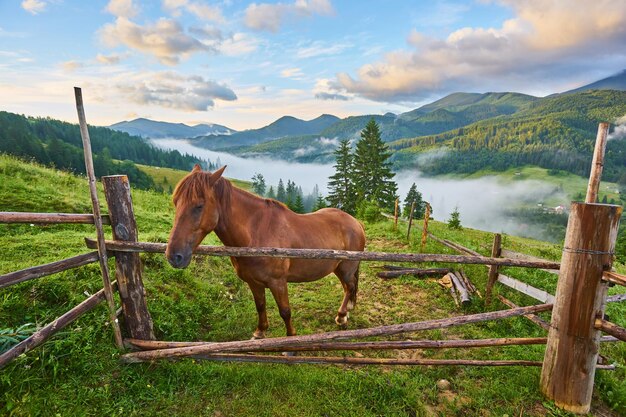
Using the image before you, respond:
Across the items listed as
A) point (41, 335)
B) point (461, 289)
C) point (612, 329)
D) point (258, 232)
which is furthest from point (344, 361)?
point (461, 289)

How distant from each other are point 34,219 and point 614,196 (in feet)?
721

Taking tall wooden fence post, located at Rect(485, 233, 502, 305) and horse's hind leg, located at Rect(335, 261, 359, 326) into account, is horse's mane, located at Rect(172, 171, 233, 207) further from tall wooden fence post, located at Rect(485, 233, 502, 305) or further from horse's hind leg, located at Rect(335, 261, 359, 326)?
tall wooden fence post, located at Rect(485, 233, 502, 305)

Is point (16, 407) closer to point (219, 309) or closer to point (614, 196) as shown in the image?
point (219, 309)

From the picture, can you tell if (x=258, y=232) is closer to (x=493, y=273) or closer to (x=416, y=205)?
(x=493, y=273)

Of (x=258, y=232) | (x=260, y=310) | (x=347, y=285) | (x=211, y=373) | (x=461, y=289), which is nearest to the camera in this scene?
(x=211, y=373)

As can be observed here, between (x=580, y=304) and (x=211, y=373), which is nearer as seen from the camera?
(x=580, y=304)

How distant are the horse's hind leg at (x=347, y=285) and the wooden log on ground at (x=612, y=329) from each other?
3739mm

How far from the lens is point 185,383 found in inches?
148

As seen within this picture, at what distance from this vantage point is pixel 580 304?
3.32m

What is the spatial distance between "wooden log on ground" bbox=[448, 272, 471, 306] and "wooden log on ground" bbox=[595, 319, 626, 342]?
12.3 ft

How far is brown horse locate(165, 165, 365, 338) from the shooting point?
3.62 metres

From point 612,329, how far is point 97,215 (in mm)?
5834

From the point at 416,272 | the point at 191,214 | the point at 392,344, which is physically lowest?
the point at 416,272

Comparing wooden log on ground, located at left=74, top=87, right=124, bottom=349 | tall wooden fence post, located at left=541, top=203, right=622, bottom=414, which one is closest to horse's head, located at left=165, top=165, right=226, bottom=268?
wooden log on ground, located at left=74, top=87, right=124, bottom=349
